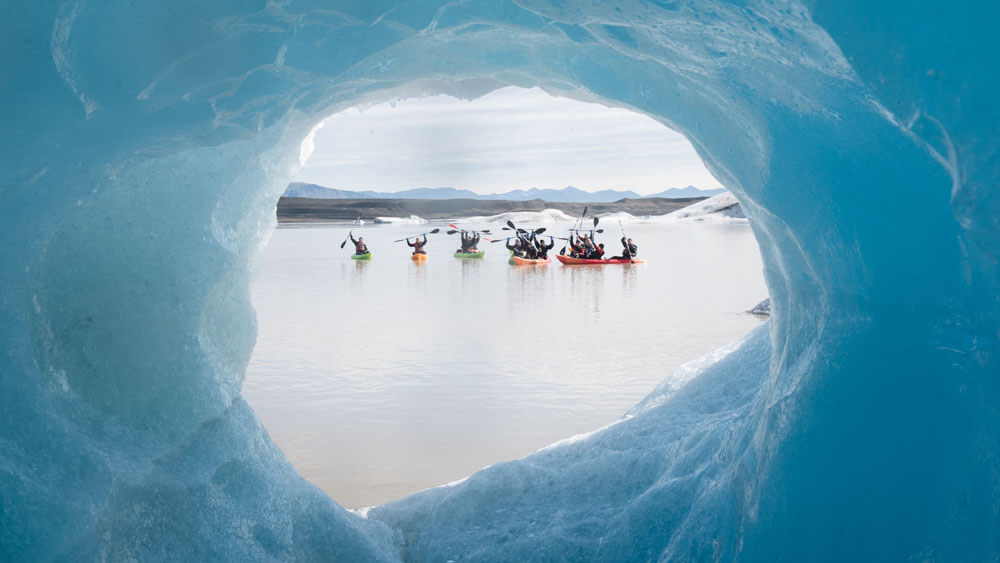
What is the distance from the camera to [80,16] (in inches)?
103

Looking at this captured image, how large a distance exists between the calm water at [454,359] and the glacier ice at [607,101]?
4.50 ft

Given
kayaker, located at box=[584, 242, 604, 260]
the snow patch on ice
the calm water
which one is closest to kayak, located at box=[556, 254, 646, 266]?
kayaker, located at box=[584, 242, 604, 260]

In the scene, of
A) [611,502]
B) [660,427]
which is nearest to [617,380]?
[660,427]

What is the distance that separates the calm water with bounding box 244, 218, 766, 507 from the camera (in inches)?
246

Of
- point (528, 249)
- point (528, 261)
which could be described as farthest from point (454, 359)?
point (528, 249)

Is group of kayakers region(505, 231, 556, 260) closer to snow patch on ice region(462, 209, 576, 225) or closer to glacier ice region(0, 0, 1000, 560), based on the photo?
glacier ice region(0, 0, 1000, 560)

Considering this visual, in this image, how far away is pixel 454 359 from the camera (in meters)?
9.58

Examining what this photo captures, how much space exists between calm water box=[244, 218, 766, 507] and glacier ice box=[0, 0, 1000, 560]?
1.37 meters

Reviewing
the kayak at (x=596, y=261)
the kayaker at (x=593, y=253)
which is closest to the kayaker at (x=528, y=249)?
the kayak at (x=596, y=261)

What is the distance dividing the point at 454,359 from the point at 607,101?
18.5ft

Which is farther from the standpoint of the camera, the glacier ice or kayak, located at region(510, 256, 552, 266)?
kayak, located at region(510, 256, 552, 266)

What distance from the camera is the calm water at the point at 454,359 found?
6246 mm

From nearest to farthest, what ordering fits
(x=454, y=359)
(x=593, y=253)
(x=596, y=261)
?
(x=454, y=359)
(x=596, y=261)
(x=593, y=253)

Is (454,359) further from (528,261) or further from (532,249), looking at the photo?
(532,249)
